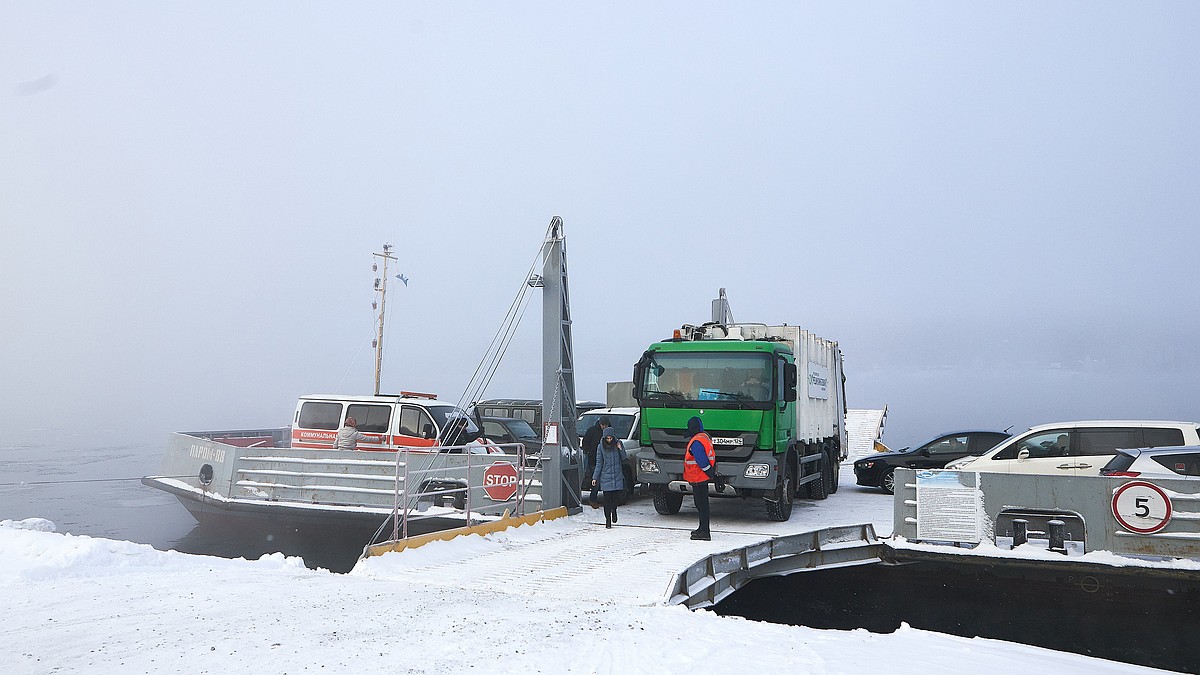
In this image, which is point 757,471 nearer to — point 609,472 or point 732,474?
point 732,474

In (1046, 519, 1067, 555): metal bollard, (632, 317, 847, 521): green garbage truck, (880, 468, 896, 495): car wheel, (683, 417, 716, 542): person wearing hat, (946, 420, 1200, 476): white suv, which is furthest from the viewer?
(880, 468, 896, 495): car wheel

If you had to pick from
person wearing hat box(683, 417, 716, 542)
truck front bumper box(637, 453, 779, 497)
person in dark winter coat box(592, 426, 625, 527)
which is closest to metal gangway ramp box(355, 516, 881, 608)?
person wearing hat box(683, 417, 716, 542)

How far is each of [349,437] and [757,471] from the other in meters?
7.36

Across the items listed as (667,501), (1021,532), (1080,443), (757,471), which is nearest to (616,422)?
(667,501)

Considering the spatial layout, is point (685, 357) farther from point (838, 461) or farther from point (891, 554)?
point (838, 461)

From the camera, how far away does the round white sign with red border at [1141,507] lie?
8680mm

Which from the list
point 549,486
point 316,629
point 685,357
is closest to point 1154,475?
point 685,357

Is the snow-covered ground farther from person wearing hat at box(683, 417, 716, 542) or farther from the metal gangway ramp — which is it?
person wearing hat at box(683, 417, 716, 542)

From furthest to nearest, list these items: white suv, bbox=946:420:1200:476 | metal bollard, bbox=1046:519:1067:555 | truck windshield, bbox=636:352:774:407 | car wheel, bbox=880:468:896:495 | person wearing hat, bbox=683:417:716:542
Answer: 1. car wheel, bbox=880:468:896:495
2. truck windshield, bbox=636:352:774:407
3. white suv, bbox=946:420:1200:476
4. person wearing hat, bbox=683:417:716:542
5. metal bollard, bbox=1046:519:1067:555

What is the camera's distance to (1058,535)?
29.7ft

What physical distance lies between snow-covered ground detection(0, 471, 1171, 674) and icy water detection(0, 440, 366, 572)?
3.99 m

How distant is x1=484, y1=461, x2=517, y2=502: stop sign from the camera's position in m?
11.9

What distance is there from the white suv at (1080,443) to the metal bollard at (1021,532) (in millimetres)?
2430

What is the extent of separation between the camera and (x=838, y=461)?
17.8 m
